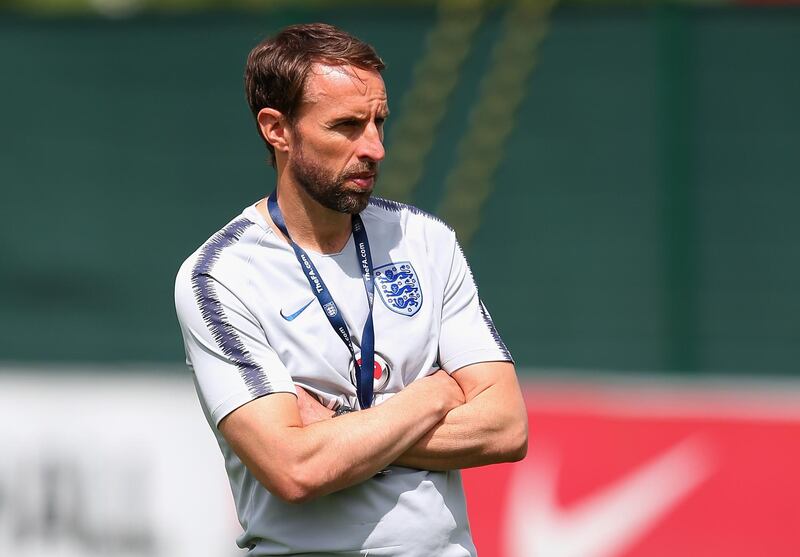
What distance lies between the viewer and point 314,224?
338 centimetres

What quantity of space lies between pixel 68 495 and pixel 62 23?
15.1 feet

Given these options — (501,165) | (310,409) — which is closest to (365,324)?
(310,409)

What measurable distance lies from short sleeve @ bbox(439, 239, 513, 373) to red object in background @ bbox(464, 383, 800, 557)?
2662mm

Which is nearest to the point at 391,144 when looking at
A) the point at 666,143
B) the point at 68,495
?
the point at 666,143

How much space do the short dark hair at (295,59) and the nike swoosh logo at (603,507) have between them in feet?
10.1

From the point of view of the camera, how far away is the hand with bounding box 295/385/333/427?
320 cm

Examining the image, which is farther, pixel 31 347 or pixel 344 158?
pixel 31 347

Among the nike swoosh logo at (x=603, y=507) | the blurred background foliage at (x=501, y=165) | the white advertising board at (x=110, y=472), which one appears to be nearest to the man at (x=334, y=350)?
the nike swoosh logo at (x=603, y=507)

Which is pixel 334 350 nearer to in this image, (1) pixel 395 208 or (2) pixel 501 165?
(1) pixel 395 208

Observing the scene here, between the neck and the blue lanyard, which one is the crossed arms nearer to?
the blue lanyard

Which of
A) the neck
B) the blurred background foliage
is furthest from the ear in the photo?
the blurred background foliage

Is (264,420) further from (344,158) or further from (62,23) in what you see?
(62,23)

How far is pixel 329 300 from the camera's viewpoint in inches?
128

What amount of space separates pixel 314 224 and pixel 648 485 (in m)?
3.11
